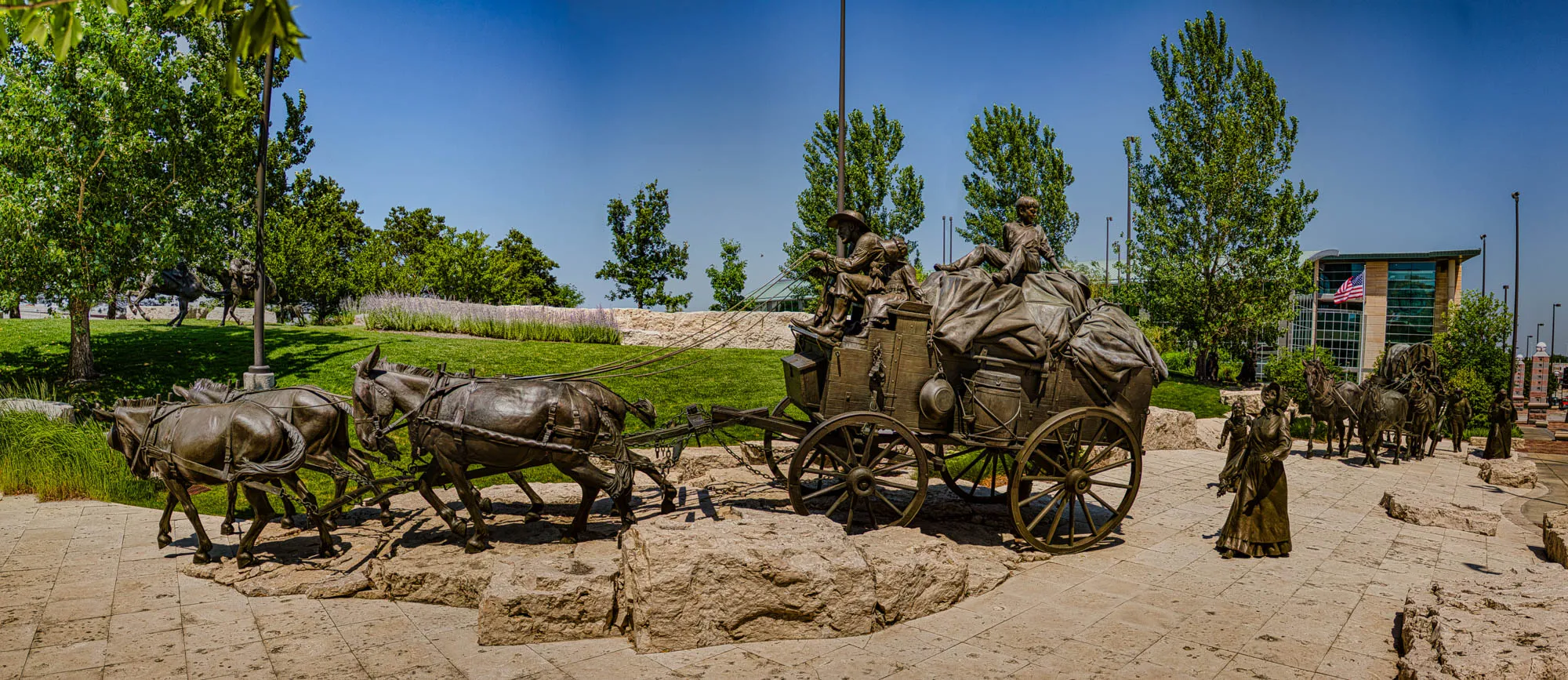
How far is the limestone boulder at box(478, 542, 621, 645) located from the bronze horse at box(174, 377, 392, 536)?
118 inches

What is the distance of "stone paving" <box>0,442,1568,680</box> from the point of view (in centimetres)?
519

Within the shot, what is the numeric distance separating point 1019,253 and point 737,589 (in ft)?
15.6

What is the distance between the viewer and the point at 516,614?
5.50 metres

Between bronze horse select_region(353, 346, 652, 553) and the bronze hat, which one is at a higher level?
the bronze hat

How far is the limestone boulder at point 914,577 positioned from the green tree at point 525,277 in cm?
3063

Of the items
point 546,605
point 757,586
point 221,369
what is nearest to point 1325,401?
point 757,586

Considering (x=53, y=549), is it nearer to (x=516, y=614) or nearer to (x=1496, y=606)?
(x=516, y=614)

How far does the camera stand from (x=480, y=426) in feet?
24.1

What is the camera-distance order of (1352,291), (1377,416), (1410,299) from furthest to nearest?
(1410,299), (1352,291), (1377,416)

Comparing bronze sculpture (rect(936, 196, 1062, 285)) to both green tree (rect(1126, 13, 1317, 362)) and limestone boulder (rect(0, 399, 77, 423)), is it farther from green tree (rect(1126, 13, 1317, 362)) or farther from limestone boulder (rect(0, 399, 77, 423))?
green tree (rect(1126, 13, 1317, 362))

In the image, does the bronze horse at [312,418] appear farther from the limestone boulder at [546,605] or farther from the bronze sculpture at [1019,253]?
the bronze sculpture at [1019,253]

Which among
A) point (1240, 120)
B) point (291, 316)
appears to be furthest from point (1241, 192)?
point (291, 316)

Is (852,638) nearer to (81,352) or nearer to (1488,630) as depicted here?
(1488,630)

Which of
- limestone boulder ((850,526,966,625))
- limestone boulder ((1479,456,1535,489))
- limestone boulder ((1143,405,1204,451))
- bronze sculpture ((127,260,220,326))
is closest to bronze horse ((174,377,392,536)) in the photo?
limestone boulder ((850,526,966,625))
